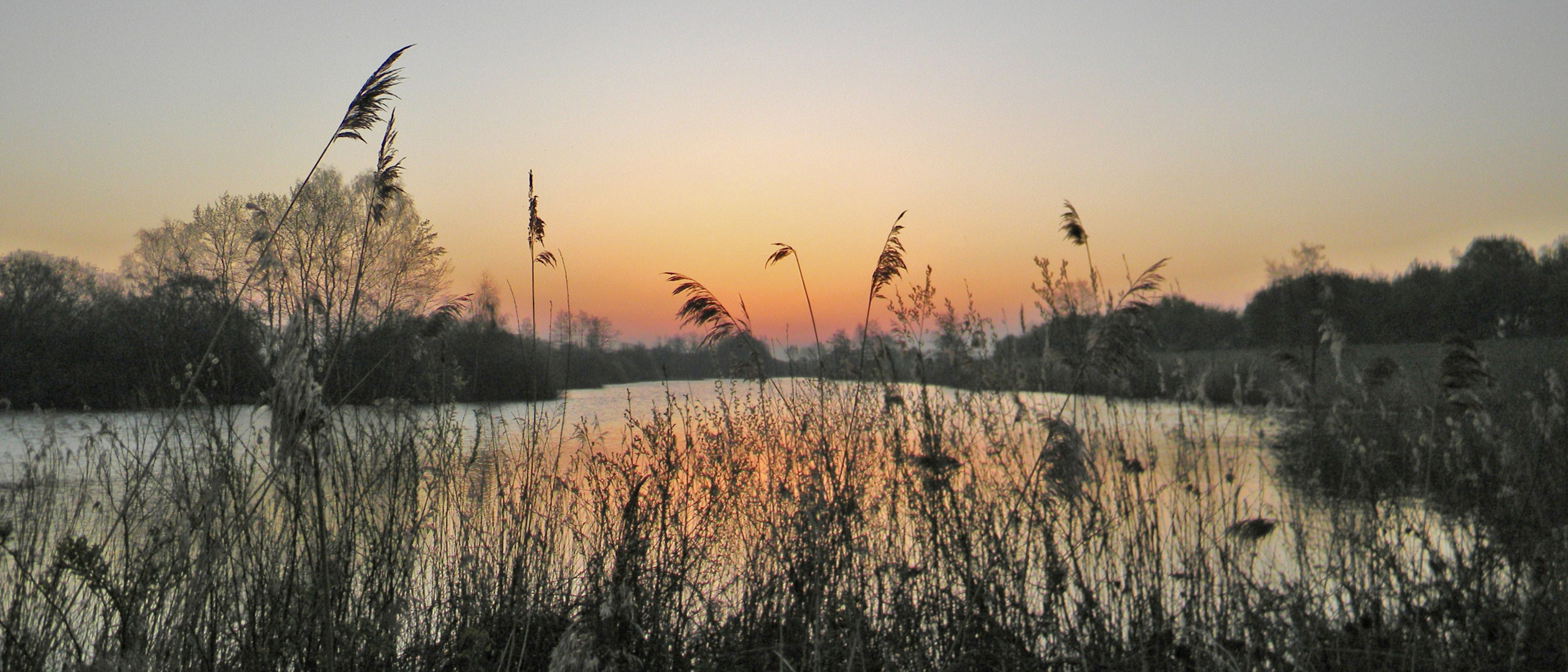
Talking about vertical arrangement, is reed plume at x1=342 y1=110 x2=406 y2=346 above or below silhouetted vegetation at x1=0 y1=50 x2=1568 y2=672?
above

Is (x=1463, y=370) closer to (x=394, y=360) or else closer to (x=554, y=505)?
(x=554, y=505)

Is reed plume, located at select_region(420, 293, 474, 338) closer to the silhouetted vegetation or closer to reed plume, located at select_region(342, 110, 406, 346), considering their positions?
the silhouetted vegetation

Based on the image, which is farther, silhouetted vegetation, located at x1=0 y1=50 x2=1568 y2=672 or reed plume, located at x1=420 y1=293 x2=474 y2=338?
reed plume, located at x1=420 y1=293 x2=474 y2=338

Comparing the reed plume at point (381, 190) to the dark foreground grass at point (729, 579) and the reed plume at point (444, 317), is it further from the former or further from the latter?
the reed plume at point (444, 317)

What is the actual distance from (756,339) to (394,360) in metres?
1.91

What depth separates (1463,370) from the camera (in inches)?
170

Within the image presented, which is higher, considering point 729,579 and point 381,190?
point 381,190

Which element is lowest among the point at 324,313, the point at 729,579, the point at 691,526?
the point at 729,579

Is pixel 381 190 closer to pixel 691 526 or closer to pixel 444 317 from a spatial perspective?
pixel 444 317

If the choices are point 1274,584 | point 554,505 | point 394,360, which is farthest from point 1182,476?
point 394,360

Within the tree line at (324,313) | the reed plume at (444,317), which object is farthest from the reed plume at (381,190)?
the reed plume at (444,317)

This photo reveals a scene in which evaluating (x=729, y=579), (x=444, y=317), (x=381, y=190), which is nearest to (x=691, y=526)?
(x=729, y=579)

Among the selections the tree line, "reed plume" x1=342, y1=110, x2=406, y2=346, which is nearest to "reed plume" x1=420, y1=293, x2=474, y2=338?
the tree line

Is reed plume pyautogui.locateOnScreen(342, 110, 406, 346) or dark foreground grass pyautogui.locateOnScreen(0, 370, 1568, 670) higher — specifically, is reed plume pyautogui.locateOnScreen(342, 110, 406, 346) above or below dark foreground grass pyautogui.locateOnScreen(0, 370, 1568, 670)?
above
